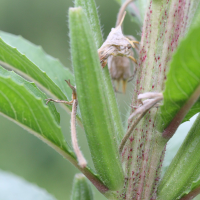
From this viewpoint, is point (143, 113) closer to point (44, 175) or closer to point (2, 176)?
point (2, 176)

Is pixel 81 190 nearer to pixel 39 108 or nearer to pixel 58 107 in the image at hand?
pixel 39 108

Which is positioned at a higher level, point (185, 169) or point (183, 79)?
point (183, 79)

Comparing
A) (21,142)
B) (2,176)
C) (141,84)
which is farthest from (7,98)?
(21,142)

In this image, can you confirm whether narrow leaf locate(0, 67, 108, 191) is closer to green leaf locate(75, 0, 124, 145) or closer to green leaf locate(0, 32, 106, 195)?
green leaf locate(0, 32, 106, 195)

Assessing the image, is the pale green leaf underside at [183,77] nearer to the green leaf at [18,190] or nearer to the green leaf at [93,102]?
the green leaf at [93,102]

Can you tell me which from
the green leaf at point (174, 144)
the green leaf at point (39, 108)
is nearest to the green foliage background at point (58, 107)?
the green leaf at point (174, 144)

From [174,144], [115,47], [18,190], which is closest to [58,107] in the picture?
[18,190]
